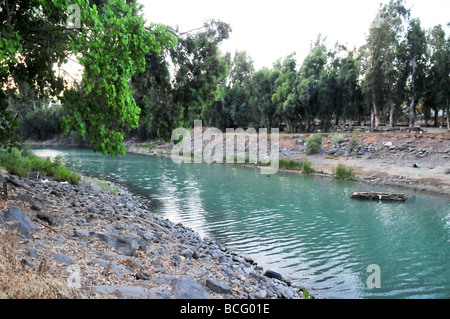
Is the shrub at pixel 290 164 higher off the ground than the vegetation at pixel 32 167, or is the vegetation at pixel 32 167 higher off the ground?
the vegetation at pixel 32 167

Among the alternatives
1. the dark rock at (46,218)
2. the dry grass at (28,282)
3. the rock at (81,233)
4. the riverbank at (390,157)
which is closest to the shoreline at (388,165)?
the riverbank at (390,157)

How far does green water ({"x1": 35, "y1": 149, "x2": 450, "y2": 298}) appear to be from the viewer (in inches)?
414

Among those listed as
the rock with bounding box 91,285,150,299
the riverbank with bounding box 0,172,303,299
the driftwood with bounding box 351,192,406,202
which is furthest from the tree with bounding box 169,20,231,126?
the driftwood with bounding box 351,192,406,202

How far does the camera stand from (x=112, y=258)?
7.07m

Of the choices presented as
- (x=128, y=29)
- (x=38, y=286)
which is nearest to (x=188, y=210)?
(x=128, y=29)

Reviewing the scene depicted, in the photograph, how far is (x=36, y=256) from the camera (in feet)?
19.3

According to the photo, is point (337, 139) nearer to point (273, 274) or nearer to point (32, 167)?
point (32, 167)

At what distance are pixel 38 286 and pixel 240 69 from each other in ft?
246

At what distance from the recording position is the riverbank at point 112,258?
5547mm

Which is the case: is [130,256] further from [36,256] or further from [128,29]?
[128,29]

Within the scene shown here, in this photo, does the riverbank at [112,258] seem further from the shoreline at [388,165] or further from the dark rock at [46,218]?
the shoreline at [388,165]

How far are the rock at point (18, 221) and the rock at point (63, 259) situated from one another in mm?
1140

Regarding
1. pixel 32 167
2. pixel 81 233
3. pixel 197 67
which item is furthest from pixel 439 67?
pixel 81 233

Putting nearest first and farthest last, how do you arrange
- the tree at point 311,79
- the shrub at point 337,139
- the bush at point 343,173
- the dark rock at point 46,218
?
the dark rock at point 46,218 → the bush at point 343,173 → the shrub at point 337,139 → the tree at point 311,79
